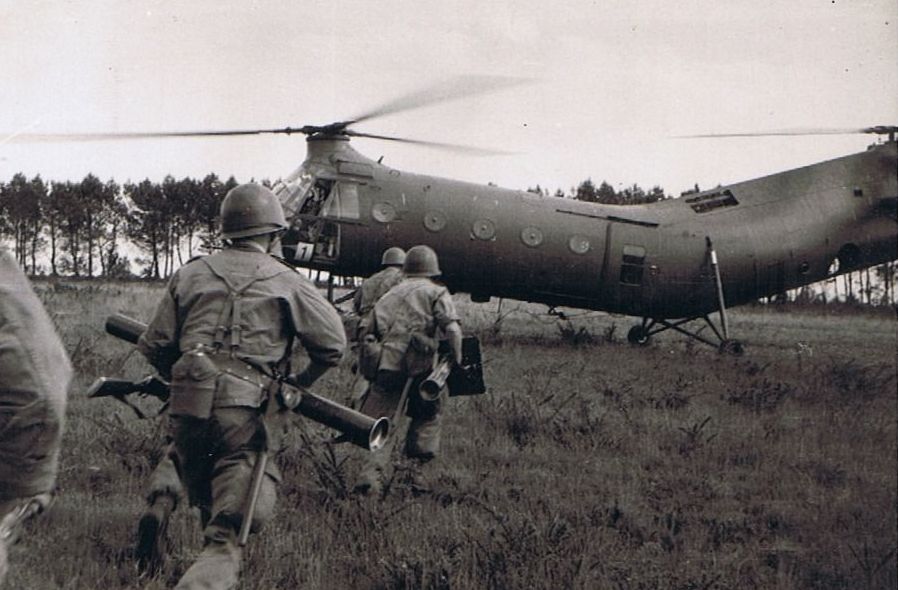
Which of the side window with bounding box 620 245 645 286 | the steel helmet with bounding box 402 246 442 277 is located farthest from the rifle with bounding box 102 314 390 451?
the side window with bounding box 620 245 645 286

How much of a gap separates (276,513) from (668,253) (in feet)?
39.4

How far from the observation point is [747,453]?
7836mm

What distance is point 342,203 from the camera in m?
14.2

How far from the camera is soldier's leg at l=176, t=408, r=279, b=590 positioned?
355cm

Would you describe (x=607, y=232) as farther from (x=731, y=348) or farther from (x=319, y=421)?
(x=319, y=421)

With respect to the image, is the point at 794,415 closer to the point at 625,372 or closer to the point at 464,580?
the point at 625,372

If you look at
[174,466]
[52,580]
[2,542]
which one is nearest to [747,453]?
[174,466]

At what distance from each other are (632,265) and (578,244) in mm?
1174

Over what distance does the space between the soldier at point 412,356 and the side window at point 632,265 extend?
9.17 m

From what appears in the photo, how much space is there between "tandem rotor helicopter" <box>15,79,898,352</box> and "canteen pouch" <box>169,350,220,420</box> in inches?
388

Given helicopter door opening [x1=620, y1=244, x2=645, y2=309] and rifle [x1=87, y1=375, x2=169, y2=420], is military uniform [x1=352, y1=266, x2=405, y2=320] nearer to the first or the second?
rifle [x1=87, y1=375, x2=169, y2=420]

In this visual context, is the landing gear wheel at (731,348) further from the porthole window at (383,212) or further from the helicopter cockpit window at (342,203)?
the helicopter cockpit window at (342,203)

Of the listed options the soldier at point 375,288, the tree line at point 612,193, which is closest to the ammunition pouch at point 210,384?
the soldier at point 375,288

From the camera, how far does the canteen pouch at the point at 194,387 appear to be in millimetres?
3723
